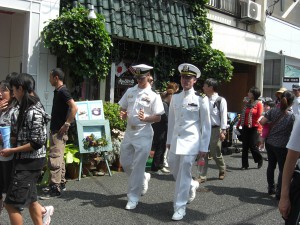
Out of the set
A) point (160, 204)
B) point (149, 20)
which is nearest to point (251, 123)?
point (149, 20)

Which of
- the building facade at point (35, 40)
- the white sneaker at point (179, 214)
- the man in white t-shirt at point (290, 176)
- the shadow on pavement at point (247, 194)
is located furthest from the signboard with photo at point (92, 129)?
the man in white t-shirt at point (290, 176)

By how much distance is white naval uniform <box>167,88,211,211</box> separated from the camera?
206 inches

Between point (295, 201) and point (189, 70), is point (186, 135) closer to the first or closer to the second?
point (189, 70)

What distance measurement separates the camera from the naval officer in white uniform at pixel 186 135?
206 inches

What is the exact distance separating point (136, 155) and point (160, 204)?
0.88m

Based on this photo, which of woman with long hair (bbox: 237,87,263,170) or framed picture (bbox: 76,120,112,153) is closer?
framed picture (bbox: 76,120,112,153)

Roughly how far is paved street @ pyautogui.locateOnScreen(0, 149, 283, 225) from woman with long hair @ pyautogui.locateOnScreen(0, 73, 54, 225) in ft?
4.01

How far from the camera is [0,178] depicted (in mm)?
4340

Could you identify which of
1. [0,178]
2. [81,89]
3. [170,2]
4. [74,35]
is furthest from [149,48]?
[0,178]

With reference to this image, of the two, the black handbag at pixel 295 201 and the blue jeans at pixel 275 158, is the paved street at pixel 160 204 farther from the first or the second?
the black handbag at pixel 295 201

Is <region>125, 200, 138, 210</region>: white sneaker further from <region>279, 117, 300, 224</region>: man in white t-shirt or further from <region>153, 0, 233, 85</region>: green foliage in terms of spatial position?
<region>153, 0, 233, 85</region>: green foliage

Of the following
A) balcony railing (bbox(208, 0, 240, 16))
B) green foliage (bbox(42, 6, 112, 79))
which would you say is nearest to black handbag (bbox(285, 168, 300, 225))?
green foliage (bbox(42, 6, 112, 79))

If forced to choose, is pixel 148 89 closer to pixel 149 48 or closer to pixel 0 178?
pixel 0 178

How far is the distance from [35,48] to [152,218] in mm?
4456
